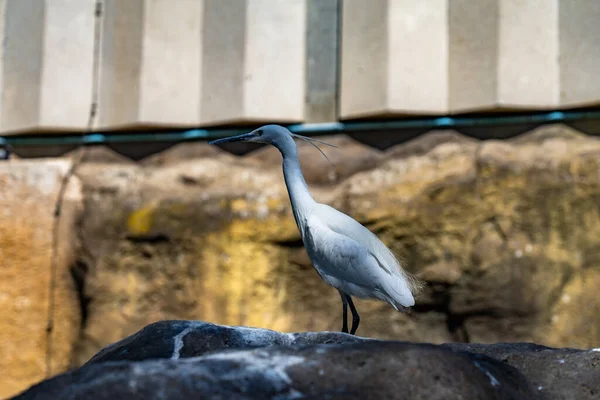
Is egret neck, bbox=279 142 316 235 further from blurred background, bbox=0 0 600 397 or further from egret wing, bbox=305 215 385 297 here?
blurred background, bbox=0 0 600 397

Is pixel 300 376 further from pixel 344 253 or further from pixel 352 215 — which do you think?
pixel 352 215

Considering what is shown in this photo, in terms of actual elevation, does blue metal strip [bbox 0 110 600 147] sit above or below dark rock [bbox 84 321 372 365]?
above

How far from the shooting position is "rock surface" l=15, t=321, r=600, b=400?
2.10 metres

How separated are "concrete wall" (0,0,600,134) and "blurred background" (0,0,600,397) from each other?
1 cm

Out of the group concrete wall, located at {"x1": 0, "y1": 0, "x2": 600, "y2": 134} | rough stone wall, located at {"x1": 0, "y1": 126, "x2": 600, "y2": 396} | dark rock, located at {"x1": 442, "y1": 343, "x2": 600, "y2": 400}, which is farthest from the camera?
concrete wall, located at {"x1": 0, "y1": 0, "x2": 600, "y2": 134}

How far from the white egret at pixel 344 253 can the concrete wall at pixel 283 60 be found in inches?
66.3

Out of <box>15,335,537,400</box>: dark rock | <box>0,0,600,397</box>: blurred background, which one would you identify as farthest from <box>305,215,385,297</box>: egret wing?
<box>0,0,600,397</box>: blurred background

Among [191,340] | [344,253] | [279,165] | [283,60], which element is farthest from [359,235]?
[283,60]

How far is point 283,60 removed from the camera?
19.2 feet

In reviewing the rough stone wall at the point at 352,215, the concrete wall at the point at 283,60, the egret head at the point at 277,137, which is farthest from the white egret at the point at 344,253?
the concrete wall at the point at 283,60

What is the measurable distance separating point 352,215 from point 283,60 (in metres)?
1.25

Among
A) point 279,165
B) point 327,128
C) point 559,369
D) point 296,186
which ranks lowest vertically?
point 559,369

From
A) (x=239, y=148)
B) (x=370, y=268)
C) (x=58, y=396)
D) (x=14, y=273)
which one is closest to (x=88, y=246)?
(x=14, y=273)

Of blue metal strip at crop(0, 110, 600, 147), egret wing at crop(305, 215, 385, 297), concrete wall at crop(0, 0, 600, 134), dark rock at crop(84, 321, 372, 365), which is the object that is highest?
concrete wall at crop(0, 0, 600, 134)
